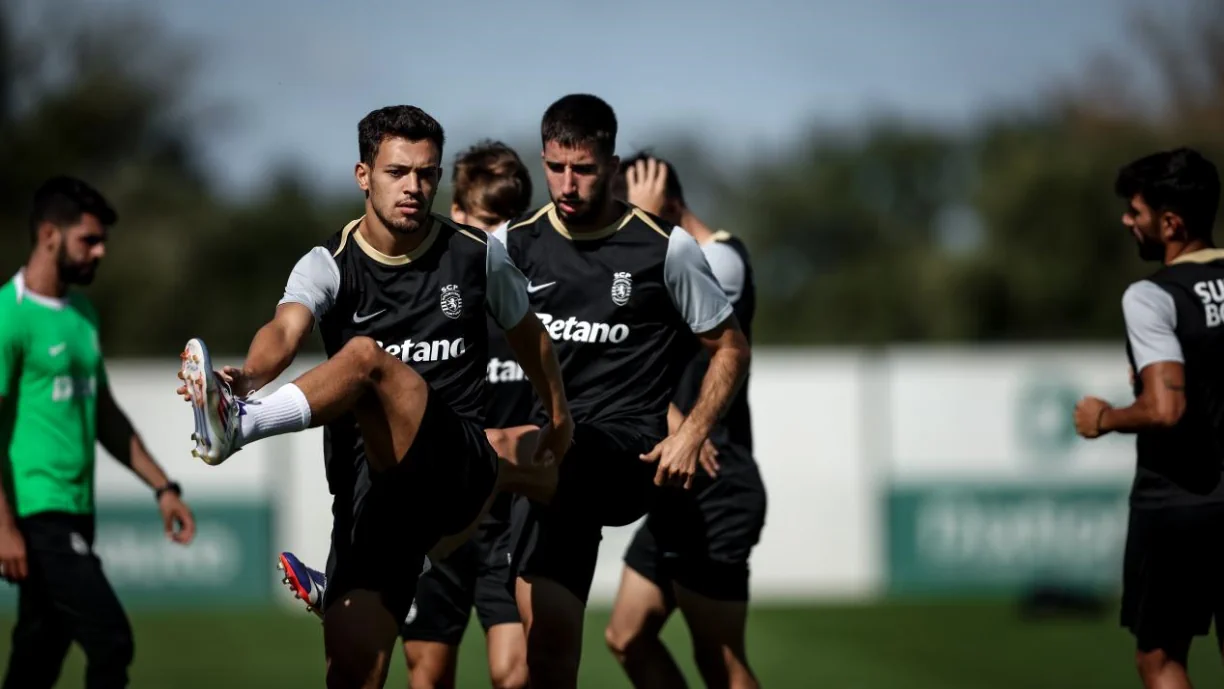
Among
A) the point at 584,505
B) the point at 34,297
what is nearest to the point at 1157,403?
the point at 584,505

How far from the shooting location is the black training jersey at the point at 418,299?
6230mm

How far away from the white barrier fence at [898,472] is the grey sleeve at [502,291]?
40.7 ft

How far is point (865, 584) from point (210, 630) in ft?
25.8

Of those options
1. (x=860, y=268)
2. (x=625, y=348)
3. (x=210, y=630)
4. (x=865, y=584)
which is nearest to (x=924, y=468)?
(x=865, y=584)

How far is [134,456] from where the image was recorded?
329 inches

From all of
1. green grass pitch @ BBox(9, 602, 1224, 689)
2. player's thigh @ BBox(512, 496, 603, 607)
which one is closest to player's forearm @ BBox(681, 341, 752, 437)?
player's thigh @ BBox(512, 496, 603, 607)

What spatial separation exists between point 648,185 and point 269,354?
3074mm

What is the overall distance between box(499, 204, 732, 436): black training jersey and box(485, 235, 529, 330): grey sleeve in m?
0.68

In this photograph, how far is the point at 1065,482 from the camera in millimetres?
18625

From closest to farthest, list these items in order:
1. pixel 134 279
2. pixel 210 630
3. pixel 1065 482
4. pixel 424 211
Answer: pixel 424 211, pixel 210 630, pixel 1065 482, pixel 134 279

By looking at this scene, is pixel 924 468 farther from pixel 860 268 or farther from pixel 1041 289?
pixel 860 268

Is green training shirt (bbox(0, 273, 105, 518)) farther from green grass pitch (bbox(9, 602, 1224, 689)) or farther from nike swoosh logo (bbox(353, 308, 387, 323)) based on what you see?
green grass pitch (bbox(9, 602, 1224, 689))

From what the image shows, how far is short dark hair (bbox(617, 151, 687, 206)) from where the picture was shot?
8.38m

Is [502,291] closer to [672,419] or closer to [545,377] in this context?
[545,377]
